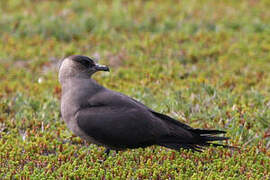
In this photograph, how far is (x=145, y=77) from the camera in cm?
894

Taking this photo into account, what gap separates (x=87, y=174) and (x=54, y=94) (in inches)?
130

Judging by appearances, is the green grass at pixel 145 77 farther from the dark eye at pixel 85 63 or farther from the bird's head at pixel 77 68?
the dark eye at pixel 85 63

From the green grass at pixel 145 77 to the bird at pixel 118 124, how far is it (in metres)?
0.21

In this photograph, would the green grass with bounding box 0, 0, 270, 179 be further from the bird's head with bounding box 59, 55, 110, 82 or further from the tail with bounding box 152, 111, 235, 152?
the bird's head with bounding box 59, 55, 110, 82

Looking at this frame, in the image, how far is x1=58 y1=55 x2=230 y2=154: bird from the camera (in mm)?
5691

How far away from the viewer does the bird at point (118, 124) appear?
5.69 meters

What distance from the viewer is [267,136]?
6703 millimetres

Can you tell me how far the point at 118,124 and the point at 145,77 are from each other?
3285 mm

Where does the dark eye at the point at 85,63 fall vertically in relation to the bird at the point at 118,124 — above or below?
above

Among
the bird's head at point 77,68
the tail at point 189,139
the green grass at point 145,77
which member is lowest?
the green grass at point 145,77

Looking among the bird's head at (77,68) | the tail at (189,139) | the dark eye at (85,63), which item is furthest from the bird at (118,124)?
the dark eye at (85,63)

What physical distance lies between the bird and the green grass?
206 millimetres

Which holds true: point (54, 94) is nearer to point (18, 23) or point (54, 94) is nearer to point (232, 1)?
point (18, 23)

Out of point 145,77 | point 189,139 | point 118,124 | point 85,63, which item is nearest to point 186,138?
point 189,139
